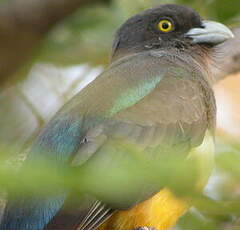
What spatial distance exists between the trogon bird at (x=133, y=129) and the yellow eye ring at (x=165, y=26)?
0.70 ft

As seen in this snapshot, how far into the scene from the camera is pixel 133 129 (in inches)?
114

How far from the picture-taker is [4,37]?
493 centimetres

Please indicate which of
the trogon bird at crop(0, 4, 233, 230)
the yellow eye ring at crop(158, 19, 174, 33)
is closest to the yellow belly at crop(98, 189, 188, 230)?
the trogon bird at crop(0, 4, 233, 230)

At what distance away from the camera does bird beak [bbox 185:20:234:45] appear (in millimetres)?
4074

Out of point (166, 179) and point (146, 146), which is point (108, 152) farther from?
point (166, 179)

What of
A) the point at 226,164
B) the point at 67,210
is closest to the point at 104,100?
the point at 67,210

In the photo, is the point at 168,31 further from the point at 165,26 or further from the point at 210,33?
the point at 210,33

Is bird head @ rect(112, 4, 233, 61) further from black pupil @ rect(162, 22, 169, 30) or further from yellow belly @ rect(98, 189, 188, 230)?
yellow belly @ rect(98, 189, 188, 230)

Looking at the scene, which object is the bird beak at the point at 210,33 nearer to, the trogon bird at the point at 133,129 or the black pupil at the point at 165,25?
the trogon bird at the point at 133,129

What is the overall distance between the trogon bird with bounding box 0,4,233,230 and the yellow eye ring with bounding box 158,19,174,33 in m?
0.21

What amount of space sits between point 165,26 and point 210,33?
1.18 feet

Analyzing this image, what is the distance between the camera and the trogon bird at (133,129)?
8.54 ft

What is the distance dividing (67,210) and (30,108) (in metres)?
2.21

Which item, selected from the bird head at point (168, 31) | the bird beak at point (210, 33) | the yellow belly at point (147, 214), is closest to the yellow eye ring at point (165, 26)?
the bird head at point (168, 31)
